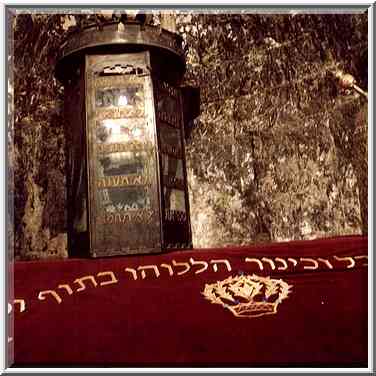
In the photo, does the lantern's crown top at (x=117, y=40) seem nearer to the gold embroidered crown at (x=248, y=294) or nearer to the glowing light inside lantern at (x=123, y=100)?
the glowing light inside lantern at (x=123, y=100)

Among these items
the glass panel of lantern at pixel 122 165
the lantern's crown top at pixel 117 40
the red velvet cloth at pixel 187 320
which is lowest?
the red velvet cloth at pixel 187 320

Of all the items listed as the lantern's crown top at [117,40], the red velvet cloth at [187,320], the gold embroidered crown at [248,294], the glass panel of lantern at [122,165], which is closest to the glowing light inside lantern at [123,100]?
the glass panel of lantern at [122,165]

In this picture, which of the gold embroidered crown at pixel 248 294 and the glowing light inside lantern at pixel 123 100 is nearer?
the gold embroidered crown at pixel 248 294

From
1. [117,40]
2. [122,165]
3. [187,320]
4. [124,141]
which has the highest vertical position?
[117,40]

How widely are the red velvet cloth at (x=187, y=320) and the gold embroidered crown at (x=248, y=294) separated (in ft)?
0.16

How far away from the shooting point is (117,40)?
15.5 ft

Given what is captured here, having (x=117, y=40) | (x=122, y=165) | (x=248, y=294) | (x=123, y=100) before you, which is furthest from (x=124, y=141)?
(x=248, y=294)

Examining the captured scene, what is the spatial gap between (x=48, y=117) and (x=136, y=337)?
9.11 feet

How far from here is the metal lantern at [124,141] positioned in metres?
4.41

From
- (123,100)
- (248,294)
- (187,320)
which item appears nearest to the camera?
(187,320)

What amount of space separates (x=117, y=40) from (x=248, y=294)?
105 inches

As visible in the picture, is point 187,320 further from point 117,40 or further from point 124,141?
point 117,40

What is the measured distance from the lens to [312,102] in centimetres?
479

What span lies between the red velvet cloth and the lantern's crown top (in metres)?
2.19
